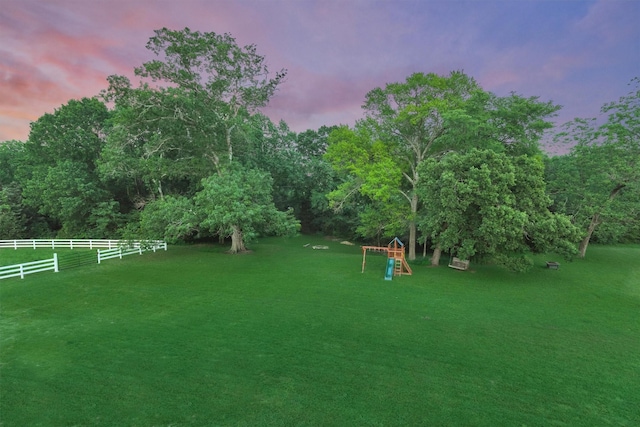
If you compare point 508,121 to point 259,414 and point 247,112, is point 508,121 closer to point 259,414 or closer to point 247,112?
point 247,112

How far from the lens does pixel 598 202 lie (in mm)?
19719

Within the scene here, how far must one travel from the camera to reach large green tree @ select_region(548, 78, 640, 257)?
61.3 feet

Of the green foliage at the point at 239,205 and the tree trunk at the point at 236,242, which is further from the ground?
the green foliage at the point at 239,205

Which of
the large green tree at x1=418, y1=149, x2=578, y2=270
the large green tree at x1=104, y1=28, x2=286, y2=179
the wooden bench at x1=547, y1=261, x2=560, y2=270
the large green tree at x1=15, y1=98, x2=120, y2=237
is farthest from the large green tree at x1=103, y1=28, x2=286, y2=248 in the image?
the wooden bench at x1=547, y1=261, x2=560, y2=270

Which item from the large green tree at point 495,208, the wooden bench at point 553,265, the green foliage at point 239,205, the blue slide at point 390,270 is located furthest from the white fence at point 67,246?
the wooden bench at point 553,265

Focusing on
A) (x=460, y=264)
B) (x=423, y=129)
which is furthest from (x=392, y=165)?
(x=460, y=264)

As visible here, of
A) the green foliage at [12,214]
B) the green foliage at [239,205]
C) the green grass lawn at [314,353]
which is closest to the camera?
the green grass lawn at [314,353]

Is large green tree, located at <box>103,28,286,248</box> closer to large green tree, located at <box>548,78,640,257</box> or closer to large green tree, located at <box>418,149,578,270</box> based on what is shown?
large green tree, located at <box>418,149,578,270</box>

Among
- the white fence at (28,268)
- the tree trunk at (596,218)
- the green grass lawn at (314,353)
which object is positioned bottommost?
the green grass lawn at (314,353)

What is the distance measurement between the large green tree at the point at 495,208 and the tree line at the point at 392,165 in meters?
0.06

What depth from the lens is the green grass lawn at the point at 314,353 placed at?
5.16 meters

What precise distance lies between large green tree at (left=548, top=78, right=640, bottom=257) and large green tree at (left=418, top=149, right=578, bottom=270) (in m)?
5.67

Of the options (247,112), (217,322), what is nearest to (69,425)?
(217,322)

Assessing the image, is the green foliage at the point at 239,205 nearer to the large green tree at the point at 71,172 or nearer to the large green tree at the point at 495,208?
the large green tree at the point at 495,208
